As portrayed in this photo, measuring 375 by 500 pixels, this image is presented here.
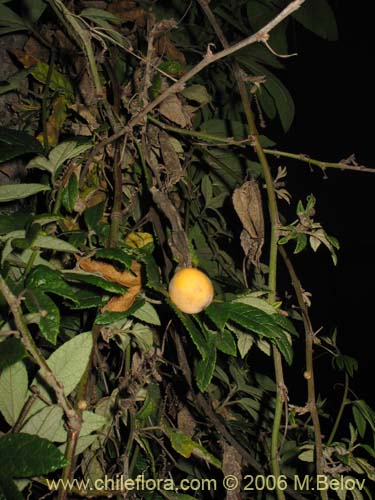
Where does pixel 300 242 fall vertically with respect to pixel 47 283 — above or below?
below

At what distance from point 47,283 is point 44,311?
0.09ft

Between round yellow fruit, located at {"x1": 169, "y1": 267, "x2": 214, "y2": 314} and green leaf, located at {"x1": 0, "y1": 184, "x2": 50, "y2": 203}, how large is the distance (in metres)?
0.18

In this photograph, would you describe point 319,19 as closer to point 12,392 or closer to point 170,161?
point 170,161

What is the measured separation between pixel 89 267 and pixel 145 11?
567mm

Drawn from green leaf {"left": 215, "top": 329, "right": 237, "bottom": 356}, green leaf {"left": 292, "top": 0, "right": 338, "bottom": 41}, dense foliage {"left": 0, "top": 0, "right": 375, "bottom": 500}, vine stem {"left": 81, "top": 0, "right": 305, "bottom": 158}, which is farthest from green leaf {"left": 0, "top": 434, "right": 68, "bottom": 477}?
green leaf {"left": 292, "top": 0, "right": 338, "bottom": 41}

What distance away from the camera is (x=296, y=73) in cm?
223

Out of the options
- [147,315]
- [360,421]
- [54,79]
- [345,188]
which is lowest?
[345,188]

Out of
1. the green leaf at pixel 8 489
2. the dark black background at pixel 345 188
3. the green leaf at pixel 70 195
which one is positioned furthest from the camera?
the dark black background at pixel 345 188

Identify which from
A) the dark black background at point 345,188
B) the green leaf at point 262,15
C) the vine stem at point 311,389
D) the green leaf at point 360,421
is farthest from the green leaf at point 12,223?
the dark black background at point 345,188

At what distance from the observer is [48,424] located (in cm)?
45

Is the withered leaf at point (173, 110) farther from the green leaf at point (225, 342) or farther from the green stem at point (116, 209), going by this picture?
the green leaf at point (225, 342)

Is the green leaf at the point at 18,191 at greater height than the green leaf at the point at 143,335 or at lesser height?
greater

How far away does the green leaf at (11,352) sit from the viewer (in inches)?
14.5

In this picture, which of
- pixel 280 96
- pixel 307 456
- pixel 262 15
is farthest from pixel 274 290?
pixel 262 15
